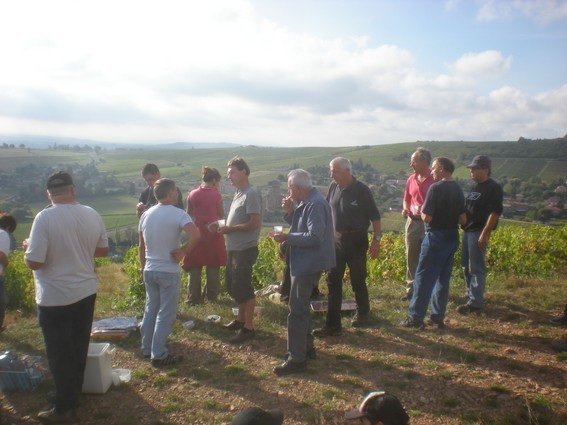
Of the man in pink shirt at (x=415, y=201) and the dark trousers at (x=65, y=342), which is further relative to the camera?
the man in pink shirt at (x=415, y=201)

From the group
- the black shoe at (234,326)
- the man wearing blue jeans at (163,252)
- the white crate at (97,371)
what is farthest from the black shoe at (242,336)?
the white crate at (97,371)

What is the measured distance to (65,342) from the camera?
3561 mm

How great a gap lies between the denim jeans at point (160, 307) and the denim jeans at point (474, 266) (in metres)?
4.01

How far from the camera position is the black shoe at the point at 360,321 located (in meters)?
5.70

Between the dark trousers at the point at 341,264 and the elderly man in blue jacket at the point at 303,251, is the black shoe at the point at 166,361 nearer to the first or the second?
the elderly man in blue jacket at the point at 303,251

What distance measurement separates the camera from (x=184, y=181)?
41500mm

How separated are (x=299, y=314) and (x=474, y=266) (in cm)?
295

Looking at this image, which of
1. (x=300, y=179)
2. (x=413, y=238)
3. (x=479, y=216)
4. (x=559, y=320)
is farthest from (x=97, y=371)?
(x=559, y=320)

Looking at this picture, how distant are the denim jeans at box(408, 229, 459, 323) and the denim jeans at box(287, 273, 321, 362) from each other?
1.70 meters

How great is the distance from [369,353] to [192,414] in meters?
2.19

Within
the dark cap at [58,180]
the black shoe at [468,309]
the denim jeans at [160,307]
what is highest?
the dark cap at [58,180]

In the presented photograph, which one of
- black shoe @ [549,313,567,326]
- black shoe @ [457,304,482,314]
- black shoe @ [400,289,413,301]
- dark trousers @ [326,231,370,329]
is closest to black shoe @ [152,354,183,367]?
dark trousers @ [326,231,370,329]

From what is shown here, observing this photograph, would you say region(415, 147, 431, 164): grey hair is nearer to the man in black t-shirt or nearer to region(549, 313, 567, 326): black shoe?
the man in black t-shirt

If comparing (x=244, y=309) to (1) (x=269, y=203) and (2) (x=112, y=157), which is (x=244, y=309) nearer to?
(1) (x=269, y=203)
